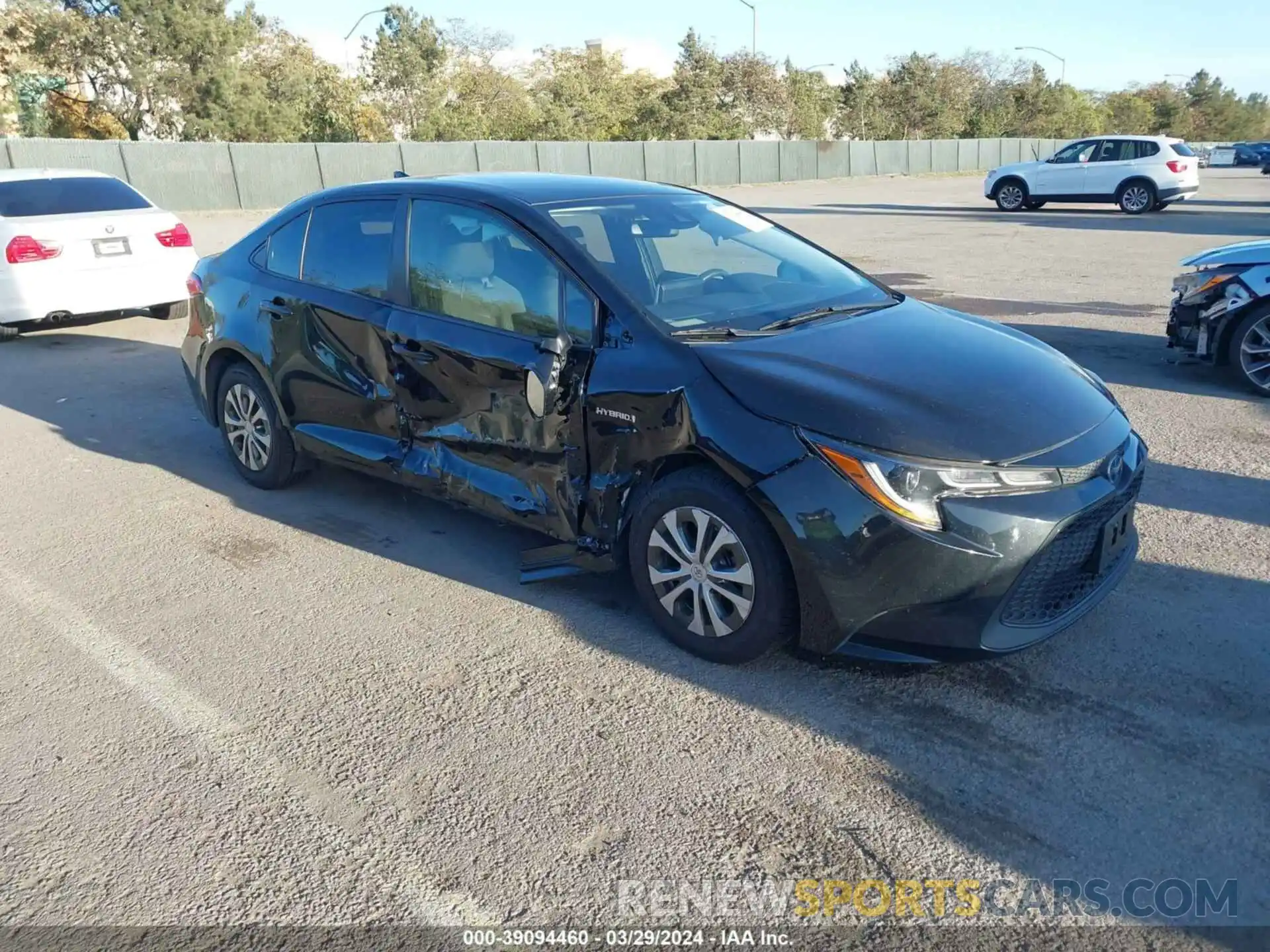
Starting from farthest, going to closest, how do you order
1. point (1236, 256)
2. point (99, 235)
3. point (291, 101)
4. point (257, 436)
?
1. point (291, 101)
2. point (99, 235)
3. point (1236, 256)
4. point (257, 436)

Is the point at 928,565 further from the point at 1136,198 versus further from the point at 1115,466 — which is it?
the point at 1136,198

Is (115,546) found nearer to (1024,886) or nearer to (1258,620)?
(1024,886)

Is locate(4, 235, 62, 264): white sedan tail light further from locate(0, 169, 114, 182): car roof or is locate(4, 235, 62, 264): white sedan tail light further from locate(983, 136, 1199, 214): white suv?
locate(983, 136, 1199, 214): white suv

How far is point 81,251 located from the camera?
941cm

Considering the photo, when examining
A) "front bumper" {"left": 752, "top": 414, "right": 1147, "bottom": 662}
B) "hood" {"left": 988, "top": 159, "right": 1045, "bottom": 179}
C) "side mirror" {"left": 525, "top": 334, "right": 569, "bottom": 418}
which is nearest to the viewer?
"front bumper" {"left": 752, "top": 414, "right": 1147, "bottom": 662}

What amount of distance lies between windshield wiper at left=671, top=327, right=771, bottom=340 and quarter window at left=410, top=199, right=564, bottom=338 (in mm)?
515


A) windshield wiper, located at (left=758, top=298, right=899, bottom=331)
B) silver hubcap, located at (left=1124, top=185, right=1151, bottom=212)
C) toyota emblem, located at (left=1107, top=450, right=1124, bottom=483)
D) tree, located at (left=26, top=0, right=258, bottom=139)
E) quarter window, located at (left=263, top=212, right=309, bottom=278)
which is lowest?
silver hubcap, located at (left=1124, top=185, right=1151, bottom=212)

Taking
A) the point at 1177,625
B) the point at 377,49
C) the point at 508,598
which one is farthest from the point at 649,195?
the point at 377,49

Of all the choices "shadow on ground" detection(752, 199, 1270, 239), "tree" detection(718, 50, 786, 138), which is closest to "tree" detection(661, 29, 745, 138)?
"tree" detection(718, 50, 786, 138)

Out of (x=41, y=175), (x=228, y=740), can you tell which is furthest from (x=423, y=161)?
(x=228, y=740)

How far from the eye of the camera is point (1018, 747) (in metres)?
3.17

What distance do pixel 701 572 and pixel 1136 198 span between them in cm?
2317

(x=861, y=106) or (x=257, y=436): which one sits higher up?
(x=861, y=106)

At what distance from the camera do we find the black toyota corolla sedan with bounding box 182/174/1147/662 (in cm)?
325
